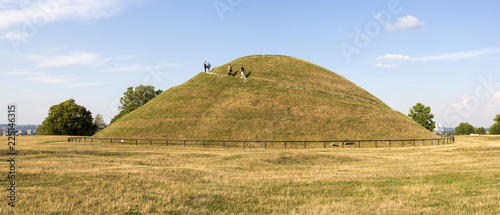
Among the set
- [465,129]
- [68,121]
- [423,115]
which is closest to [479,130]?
[465,129]

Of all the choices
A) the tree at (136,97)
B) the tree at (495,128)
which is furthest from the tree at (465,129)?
the tree at (136,97)

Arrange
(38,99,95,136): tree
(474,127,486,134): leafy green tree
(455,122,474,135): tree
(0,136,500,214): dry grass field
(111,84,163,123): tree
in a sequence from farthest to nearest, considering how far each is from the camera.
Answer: (455,122,474,135): tree → (474,127,486,134): leafy green tree → (111,84,163,123): tree → (38,99,95,136): tree → (0,136,500,214): dry grass field

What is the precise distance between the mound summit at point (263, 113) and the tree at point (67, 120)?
24606 mm

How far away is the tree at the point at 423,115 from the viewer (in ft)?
362

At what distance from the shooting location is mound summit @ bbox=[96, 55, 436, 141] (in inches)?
2329

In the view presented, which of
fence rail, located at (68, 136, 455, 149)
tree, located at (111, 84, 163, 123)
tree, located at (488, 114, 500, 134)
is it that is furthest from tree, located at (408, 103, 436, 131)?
tree, located at (111, 84, 163, 123)

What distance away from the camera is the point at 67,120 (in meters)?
87.8

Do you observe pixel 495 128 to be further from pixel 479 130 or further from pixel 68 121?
pixel 68 121

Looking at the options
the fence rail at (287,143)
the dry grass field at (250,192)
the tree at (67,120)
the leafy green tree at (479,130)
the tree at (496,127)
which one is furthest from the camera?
the leafy green tree at (479,130)

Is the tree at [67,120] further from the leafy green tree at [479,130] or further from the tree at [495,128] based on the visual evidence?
the leafy green tree at [479,130]

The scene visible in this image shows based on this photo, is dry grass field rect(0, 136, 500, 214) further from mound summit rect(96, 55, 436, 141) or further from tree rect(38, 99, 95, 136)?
tree rect(38, 99, 95, 136)

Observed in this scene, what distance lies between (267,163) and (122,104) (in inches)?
3288

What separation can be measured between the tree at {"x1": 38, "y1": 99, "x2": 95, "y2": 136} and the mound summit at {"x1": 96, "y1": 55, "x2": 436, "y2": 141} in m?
24.6

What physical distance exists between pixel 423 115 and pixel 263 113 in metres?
72.2
